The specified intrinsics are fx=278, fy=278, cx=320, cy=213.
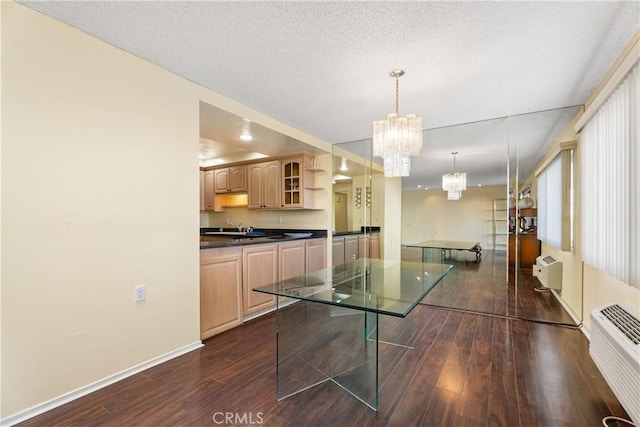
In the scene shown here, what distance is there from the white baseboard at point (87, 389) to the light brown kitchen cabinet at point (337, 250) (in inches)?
104

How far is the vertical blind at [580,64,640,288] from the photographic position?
177 centimetres

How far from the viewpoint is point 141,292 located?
2096 millimetres

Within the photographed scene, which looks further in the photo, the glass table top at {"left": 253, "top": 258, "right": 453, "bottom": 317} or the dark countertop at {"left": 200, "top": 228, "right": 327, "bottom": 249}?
the dark countertop at {"left": 200, "top": 228, "right": 327, "bottom": 249}

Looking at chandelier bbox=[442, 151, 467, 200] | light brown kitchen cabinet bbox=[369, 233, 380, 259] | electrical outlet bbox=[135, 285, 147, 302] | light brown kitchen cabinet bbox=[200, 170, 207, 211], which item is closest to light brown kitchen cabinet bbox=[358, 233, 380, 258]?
light brown kitchen cabinet bbox=[369, 233, 380, 259]

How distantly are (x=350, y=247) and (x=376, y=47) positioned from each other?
3.60 meters

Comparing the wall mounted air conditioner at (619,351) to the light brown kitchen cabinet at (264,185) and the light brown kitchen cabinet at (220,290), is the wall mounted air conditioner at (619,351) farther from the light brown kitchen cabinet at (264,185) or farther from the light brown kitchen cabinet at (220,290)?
the light brown kitchen cabinet at (264,185)

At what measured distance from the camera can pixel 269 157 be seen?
4594 mm

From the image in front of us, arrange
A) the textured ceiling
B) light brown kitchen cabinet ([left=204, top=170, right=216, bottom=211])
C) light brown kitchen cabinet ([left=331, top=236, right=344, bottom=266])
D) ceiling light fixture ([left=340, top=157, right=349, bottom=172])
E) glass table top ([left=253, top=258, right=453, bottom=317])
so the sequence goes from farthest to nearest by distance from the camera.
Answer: light brown kitchen cabinet ([left=204, top=170, right=216, bottom=211]), ceiling light fixture ([left=340, top=157, right=349, bottom=172]), light brown kitchen cabinet ([left=331, top=236, right=344, bottom=266]), the textured ceiling, glass table top ([left=253, top=258, right=453, bottom=317])

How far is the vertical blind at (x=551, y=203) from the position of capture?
11.2 feet

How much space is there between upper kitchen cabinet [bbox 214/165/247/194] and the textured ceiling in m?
2.06

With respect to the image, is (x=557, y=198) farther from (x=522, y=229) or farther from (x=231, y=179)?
(x=231, y=179)

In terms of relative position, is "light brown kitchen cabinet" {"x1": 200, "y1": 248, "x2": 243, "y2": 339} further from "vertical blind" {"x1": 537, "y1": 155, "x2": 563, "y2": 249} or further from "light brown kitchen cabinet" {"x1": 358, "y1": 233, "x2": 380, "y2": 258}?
"vertical blind" {"x1": 537, "y1": 155, "x2": 563, "y2": 249}

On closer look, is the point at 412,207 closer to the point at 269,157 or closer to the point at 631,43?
the point at 269,157

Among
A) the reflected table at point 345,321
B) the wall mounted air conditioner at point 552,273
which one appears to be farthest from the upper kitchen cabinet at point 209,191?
the wall mounted air conditioner at point 552,273
